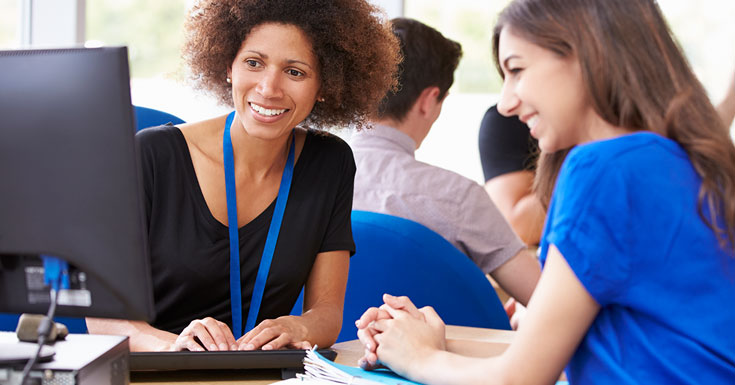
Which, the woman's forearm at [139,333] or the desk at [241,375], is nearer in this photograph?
the desk at [241,375]

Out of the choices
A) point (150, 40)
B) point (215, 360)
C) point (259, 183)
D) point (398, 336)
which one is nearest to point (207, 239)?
point (259, 183)

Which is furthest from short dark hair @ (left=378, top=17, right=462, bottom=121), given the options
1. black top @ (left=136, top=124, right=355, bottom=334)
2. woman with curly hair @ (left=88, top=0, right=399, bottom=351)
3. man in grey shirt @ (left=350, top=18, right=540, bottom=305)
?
black top @ (left=136, top=124, right=355, bottom=334)

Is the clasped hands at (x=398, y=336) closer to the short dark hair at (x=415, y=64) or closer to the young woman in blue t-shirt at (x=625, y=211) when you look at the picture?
the young woman in blue t-shirt at (x=625, y=211)

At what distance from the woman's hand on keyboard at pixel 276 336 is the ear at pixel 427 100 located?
925mm

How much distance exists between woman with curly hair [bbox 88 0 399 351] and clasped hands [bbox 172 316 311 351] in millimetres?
79

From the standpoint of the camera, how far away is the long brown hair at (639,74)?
1018mm

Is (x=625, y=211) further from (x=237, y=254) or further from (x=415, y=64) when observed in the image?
(x=415, y=64)

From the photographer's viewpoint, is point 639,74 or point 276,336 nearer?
point 639,74

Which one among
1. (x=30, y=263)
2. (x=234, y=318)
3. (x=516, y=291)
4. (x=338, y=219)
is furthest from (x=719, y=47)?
(x=30, y=263)

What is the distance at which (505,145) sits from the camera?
120 inches

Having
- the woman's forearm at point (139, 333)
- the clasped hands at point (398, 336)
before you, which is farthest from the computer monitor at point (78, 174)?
the woman's forearm at point (139, 333)

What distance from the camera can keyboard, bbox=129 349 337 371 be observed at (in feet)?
4.02

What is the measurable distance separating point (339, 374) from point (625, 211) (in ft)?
1.60

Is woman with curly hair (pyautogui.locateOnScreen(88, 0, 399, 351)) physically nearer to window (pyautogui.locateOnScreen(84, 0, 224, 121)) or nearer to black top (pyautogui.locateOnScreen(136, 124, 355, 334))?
black top (pyautogui.locateOnScreen(136, 124, 355, 334))
